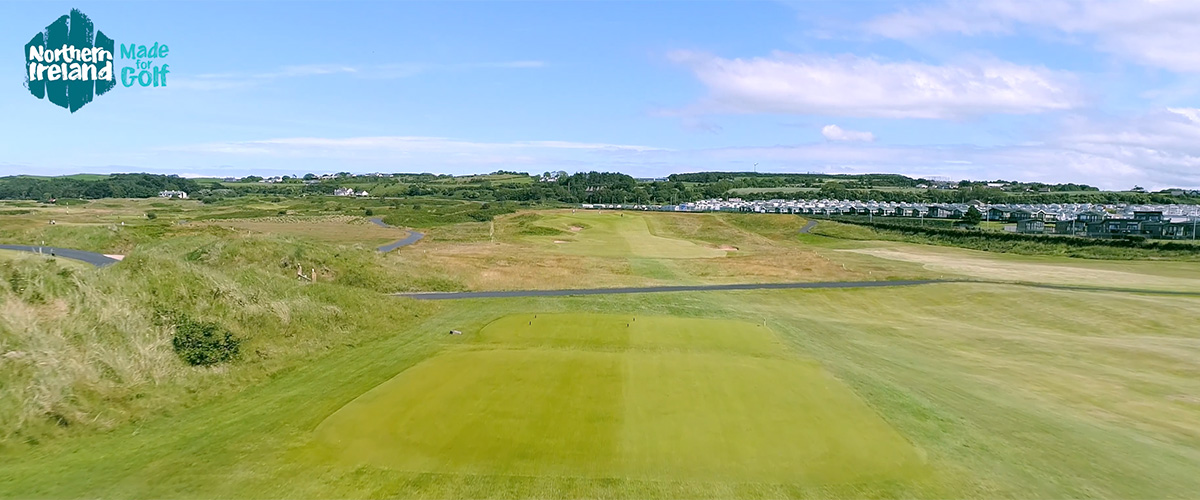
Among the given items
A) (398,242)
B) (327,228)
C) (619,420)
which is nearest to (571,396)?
(619,420)

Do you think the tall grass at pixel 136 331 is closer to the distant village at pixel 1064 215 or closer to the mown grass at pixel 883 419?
the mown grass at pixel 883 419

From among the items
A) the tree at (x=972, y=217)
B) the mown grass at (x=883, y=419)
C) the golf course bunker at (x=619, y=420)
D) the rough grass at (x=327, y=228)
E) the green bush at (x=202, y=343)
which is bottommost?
the mown grass at (x=883, y=419)

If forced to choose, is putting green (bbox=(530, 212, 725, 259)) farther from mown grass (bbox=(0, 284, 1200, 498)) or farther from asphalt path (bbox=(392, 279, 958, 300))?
mown grass (bbox=(0, 284, 1200, 498))

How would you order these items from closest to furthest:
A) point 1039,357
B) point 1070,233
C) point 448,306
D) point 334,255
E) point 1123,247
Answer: point 1039,357 → point 448,306 → point 334,255 → point 1123,247 → point 1070,233

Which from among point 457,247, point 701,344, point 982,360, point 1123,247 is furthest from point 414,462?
point 1123,247

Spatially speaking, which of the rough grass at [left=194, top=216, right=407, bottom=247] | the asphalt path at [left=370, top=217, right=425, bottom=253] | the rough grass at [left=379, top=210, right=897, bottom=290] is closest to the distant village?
the rough grass at [left=379, top=210, right=897, bottom=290]

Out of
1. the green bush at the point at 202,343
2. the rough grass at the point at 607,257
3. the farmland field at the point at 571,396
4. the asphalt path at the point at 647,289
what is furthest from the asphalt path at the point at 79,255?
the green bush at the point at 202,343

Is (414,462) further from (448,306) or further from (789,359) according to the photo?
(448,306)
